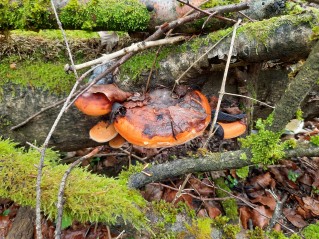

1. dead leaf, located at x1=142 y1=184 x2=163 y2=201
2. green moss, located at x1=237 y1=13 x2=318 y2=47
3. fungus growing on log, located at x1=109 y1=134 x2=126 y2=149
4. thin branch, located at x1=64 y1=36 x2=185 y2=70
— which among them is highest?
green moss, located at x1=237 y1=13 x2=318 y2=47

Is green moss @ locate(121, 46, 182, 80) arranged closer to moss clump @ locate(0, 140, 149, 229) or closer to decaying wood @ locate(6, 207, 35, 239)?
moss clump @ locate(0, 140, 149, 229)

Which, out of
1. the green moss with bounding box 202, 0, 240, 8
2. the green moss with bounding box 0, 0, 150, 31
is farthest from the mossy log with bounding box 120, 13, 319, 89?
the green moss with bounding box 0, 0, 150, 31

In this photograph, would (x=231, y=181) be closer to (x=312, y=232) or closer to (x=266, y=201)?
(x=266, y=201)

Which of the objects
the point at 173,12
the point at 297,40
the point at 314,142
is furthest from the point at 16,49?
the point at 314,142

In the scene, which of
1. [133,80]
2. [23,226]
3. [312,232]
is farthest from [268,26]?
[23,226]

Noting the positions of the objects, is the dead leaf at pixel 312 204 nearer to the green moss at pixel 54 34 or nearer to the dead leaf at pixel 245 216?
the dead leaf at pixel 245 216

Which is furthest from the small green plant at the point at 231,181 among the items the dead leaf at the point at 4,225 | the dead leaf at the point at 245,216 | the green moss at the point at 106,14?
the dead leaf at the point at 4,225
